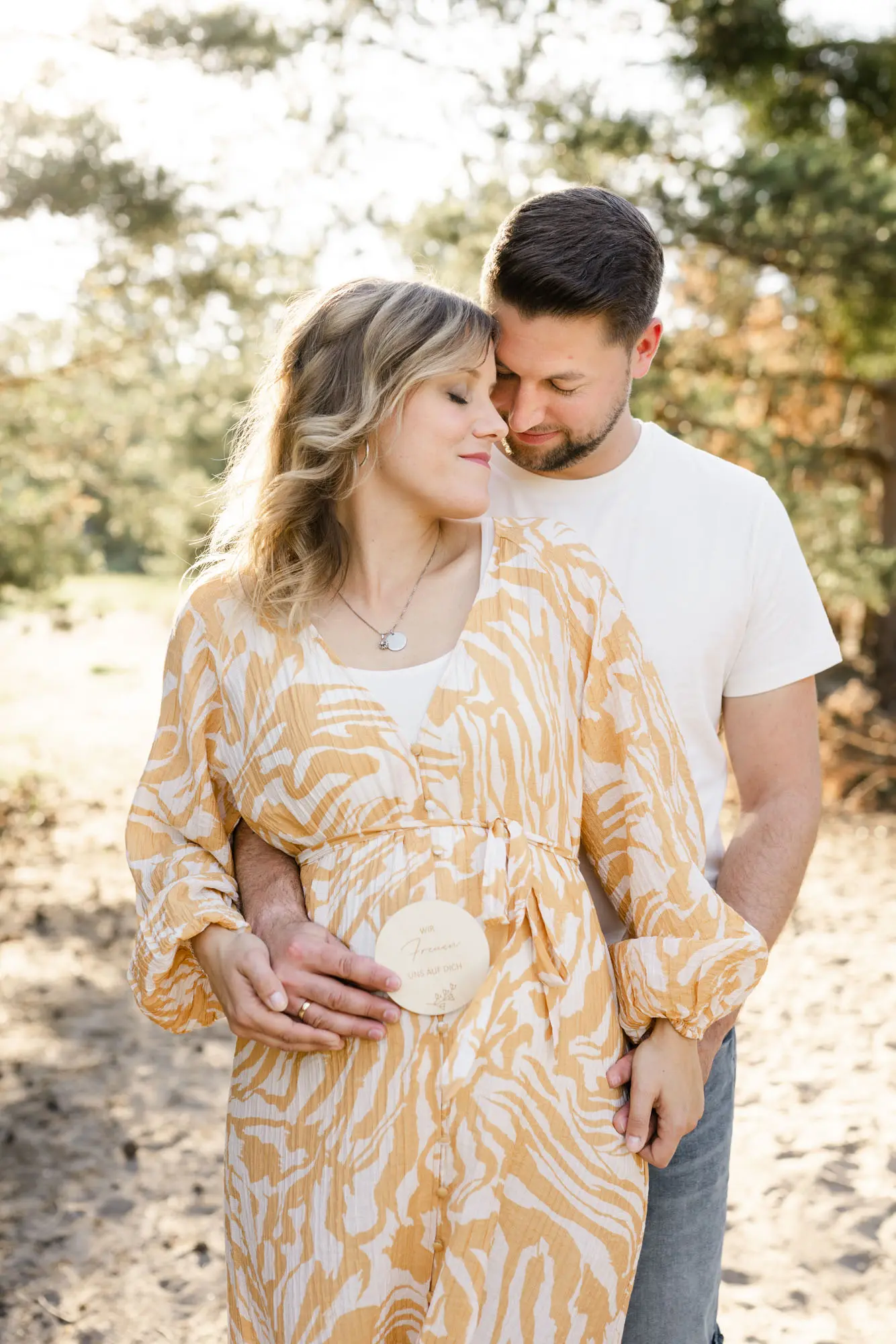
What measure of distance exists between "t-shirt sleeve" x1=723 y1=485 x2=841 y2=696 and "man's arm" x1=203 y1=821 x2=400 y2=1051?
2.93 feet

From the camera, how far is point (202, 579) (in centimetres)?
198

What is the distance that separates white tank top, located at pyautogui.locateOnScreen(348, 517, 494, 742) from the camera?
1753 mm

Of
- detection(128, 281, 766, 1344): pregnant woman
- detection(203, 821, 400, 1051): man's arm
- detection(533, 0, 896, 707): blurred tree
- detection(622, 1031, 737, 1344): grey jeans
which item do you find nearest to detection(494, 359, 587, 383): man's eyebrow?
detection(128, 281, 766, 1344): pregnant woman

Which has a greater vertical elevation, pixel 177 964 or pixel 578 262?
pixel 578 262

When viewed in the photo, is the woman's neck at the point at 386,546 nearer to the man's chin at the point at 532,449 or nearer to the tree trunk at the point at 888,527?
the man's chin at the point at 532,449

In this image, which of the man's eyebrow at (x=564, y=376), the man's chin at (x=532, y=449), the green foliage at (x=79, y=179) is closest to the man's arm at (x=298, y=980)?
the man's chin at (x=532, y=449)

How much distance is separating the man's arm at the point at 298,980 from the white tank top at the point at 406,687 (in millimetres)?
309

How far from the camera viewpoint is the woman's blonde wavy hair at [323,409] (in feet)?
6.12

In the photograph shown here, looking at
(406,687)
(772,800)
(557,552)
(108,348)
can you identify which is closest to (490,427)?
(557,552)

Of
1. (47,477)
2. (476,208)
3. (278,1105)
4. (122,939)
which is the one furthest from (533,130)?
(278,1105)

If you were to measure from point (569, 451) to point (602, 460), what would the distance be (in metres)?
0.08

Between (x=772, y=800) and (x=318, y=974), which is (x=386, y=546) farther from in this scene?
(x=772, y=800)

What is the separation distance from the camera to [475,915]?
1672mm

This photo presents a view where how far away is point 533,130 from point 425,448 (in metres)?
6.71
